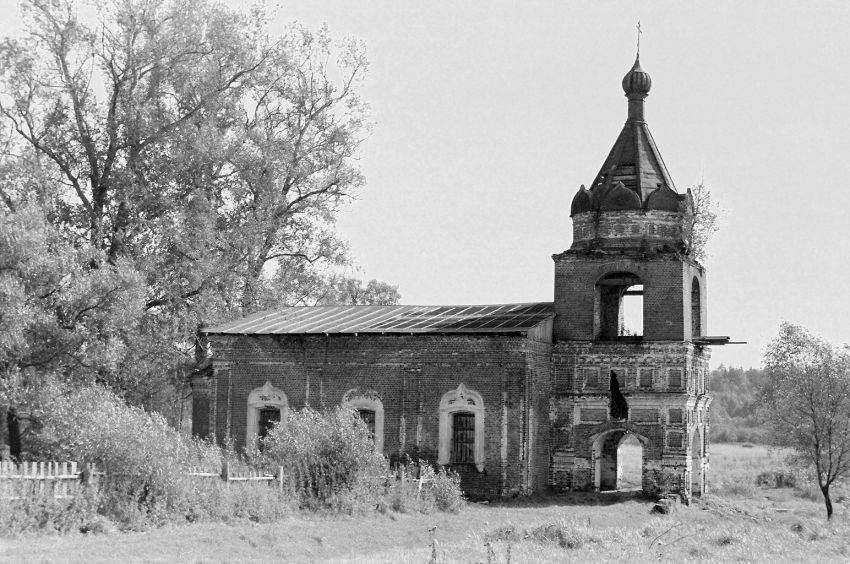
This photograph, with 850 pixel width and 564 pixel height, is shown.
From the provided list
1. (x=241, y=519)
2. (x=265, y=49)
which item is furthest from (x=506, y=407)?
(x=265, y=49)

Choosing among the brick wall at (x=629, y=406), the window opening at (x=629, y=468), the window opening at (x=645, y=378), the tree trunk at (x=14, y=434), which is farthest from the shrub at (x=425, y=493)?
the tree trunk at (x=14, y=434)

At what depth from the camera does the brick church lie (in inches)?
1281

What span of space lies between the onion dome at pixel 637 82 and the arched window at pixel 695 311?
5.66 metres

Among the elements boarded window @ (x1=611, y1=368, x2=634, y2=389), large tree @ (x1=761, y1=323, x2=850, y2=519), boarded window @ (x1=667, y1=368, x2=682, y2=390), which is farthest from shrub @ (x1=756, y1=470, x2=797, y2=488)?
boarded window @ (x1=611, y1=368, x2=634, y2=389)

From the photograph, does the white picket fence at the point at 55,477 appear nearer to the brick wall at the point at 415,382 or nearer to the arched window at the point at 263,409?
the brick wall at the point at 415,382

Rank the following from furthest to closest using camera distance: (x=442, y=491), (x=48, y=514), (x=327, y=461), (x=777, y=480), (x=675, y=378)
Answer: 1. (x=777, y=480)
2. (x=675, y=378)
3. (x=442, y=491)
4. (x=327, y=461)
5. (x=48, y=514)

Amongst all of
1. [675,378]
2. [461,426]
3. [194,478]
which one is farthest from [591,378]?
[194,478]

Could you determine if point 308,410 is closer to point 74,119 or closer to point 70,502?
point 70,502

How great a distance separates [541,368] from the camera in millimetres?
33375

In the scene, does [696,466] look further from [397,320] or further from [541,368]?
[397,320]

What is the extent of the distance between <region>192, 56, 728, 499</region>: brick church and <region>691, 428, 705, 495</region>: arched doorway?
0.15 feet

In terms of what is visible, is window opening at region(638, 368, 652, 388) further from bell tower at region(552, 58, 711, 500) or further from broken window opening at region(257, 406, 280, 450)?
broken window opening at region(257, 406, 280, 450)

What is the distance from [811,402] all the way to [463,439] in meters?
13.0

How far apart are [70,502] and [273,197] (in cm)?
1989
